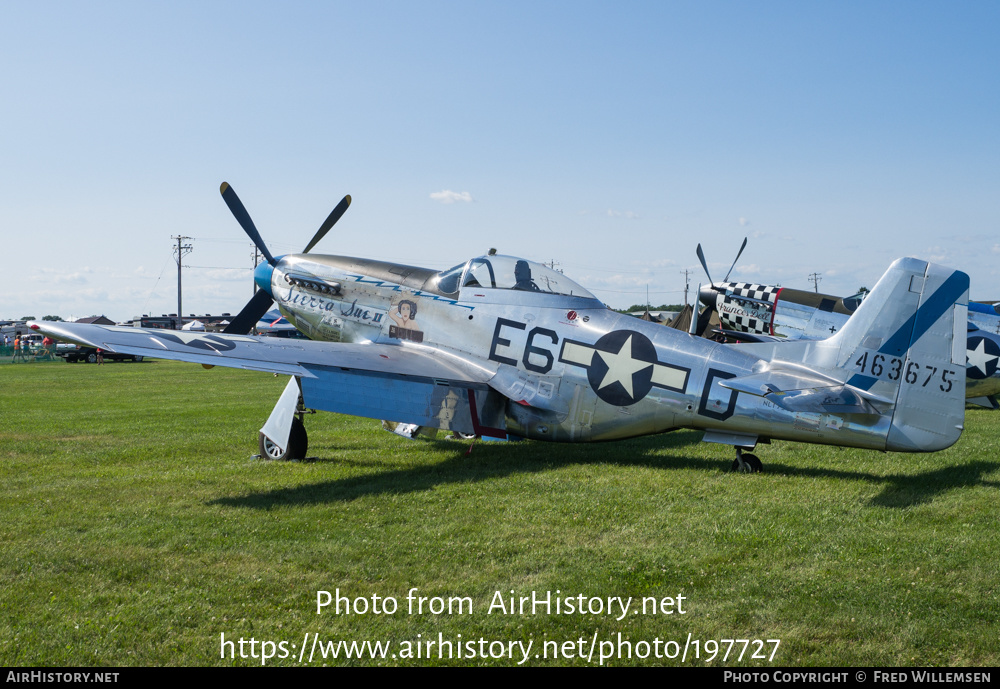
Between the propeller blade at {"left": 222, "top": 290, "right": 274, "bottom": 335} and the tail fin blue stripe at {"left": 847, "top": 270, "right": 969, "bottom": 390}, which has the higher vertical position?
the tail fin blue stripe at {"left": 847, "top": 270, "right": 969, "bottom": 390}

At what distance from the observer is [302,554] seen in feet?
17.2

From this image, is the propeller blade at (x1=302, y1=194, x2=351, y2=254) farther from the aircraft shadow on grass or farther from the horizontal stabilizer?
the horizontal stabilizer

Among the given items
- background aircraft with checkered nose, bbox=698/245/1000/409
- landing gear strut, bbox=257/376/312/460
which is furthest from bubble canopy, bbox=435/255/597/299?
background aircraft with checkered nose, bbox=698/245/1000/409

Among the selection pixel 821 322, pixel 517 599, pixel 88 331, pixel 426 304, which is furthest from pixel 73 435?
pixel 821 322

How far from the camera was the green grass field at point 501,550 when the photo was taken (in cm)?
388

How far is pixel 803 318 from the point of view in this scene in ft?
55.1

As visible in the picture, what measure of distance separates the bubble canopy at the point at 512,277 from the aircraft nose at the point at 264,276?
12.0 ft

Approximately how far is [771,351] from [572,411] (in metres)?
2.21

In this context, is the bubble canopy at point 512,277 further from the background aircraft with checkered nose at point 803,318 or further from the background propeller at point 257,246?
the background aircraft with checkered nose at point 803,318

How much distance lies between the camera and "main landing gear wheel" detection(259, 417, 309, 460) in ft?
29.6

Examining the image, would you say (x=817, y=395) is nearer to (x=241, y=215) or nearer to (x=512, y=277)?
(x=512, y=277)

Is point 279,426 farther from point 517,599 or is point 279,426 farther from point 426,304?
point 517,599

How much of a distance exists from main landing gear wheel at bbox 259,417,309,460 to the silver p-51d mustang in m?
0.02

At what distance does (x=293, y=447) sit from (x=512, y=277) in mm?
3319
